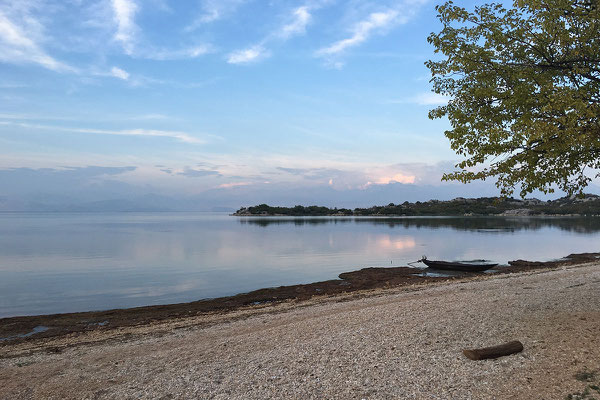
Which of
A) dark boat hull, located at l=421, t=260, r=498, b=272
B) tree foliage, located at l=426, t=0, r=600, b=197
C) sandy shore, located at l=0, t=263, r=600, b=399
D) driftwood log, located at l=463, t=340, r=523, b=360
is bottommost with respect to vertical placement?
dark boat hull, located at l=421, t=260, r=498, b=272

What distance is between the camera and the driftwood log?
8.97 m

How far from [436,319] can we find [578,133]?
745 cm

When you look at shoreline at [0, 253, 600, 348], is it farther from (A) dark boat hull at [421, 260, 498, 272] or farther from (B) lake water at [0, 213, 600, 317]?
(A) dark boat hull at [421, 260, 498, 272]

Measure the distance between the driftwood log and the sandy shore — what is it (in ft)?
0.65

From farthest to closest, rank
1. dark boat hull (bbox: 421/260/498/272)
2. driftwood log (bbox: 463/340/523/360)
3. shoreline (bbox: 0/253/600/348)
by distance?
dark boat hull (bbox: 421/260/498/272), shoreline (bbox: 0/253/600/348), driftwood log (bbox: 463/340/523/360)

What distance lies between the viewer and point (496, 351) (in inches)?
354

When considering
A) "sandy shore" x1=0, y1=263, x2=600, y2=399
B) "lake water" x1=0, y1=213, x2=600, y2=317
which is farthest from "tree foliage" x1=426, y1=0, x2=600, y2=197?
"lake water" x1=0, y1=213, x2=600, y2=317

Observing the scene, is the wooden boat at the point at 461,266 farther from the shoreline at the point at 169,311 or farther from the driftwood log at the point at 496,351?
the driftwood log at the point at 496,351

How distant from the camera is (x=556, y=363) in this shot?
8.38 metres

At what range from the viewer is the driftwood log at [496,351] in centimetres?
897

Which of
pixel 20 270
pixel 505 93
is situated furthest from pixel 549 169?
pixel 20 270

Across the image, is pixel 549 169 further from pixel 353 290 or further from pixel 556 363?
pixel 353 290

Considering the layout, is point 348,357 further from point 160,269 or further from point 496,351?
point 160,269

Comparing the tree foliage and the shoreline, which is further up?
the tree foliage
